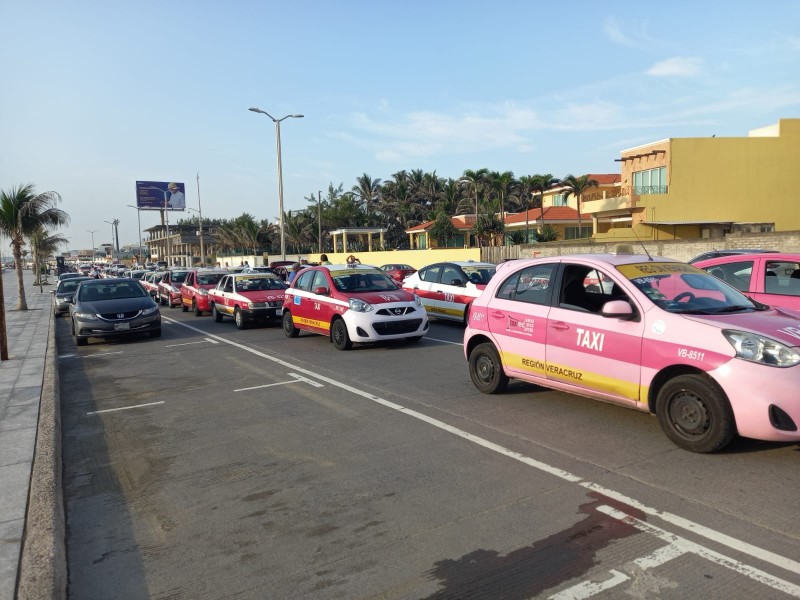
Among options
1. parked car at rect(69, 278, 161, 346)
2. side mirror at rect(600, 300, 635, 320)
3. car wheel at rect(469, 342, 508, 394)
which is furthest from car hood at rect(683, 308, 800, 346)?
parked car at rect(69, 278, 161, 346)

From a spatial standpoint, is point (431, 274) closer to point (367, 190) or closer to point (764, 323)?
point (764, 323)

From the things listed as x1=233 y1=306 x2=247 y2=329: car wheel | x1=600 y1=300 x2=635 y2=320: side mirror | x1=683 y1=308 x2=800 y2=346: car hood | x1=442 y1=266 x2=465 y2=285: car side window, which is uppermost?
x1=600 y1=300 x2=635 y2=320: side mirror

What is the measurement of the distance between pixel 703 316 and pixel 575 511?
233 centimetres

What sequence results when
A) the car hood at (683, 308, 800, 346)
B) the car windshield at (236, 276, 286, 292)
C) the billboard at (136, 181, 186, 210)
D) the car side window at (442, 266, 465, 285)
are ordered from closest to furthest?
the car hood at (683, 308, 800, 346), the car side window at (442, 266, 465, 285), the car windshield at (236, 276, 286, 292), the billboard at (136, 181, 186, 210)

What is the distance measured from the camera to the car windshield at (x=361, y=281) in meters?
12.8

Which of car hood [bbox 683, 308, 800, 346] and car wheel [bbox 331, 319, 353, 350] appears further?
car wheel [bbox 331, 319, 353, 350]

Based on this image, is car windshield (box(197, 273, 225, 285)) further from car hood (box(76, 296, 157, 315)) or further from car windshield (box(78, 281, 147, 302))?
car hood (box(76, 296, 157, 315))

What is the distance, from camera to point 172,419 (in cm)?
755

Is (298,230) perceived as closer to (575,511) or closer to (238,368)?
(238,368)

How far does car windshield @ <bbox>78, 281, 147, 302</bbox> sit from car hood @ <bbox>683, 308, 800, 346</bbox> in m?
14.1

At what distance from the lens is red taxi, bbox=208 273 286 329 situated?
54.9 feet

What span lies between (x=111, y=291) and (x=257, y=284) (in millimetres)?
3871

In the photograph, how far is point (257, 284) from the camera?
18016mm

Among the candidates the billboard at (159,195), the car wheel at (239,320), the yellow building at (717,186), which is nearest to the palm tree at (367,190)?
the billboard at (159,195)
